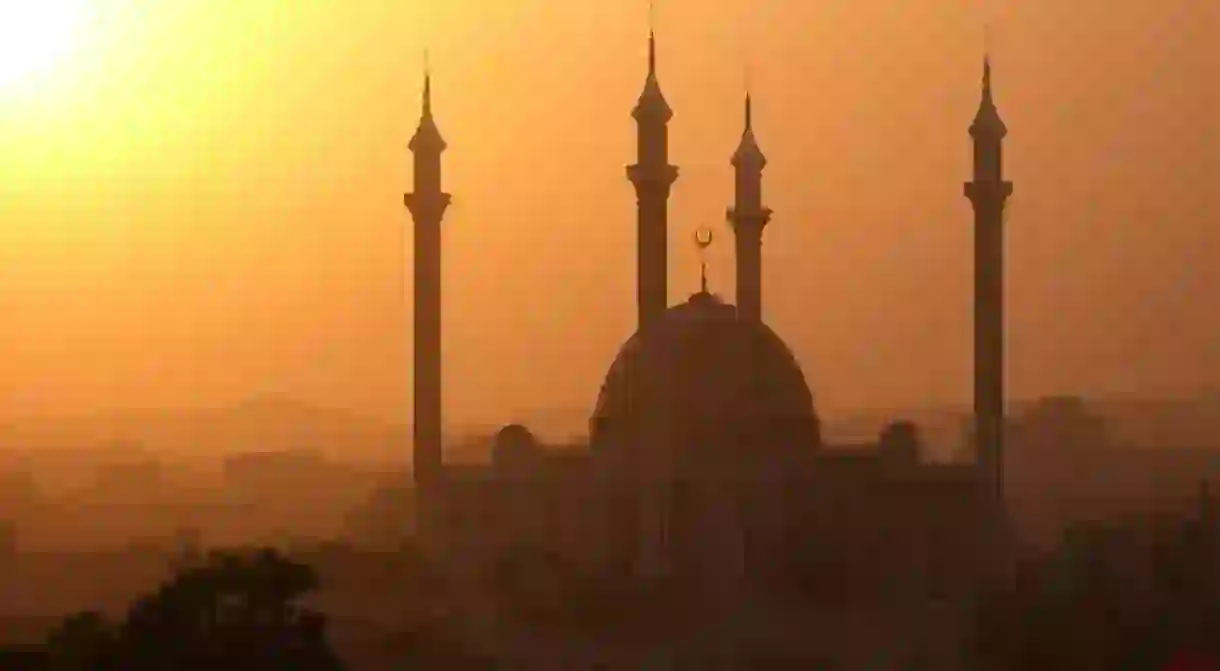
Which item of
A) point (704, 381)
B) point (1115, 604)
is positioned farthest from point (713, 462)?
point (1115, 604)

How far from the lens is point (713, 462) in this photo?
74.2 feet

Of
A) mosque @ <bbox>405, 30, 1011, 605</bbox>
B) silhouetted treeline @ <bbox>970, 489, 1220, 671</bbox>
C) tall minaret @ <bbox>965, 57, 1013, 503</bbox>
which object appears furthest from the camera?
tall minaret @ <bbox>965, 57, 1013, 503</bbox>

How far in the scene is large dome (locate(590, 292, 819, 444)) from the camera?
74.7 feet

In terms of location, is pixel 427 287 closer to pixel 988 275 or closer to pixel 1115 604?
pixel 988 275

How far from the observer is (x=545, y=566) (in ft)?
67.4

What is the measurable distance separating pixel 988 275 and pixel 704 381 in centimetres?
329

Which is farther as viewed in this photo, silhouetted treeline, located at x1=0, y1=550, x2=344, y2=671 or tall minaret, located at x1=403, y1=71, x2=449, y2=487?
tall minaret, located at x1=403, y1=71, x2=449, y2=487

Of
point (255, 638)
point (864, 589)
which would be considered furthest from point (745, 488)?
point (255, 638)

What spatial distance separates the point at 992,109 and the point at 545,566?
23.3 ft

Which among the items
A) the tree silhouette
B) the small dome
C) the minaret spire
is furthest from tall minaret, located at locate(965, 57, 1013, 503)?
the tree silhouette

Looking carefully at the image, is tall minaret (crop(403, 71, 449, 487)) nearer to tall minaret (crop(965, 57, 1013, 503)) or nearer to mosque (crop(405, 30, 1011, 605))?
mosque (crop(405, 30, 1011, 605))

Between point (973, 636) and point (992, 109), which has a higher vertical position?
point (992, 109)

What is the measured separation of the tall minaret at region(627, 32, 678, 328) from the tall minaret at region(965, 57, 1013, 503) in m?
3.43

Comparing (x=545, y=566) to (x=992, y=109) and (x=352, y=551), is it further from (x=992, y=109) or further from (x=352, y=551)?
(x=992, y=109)
